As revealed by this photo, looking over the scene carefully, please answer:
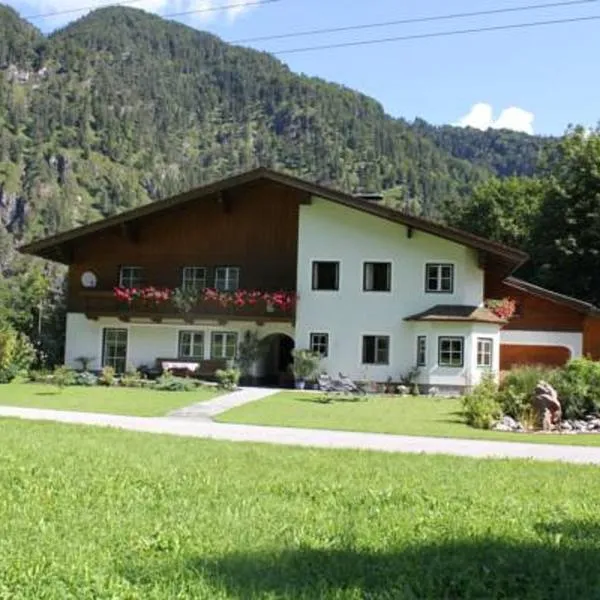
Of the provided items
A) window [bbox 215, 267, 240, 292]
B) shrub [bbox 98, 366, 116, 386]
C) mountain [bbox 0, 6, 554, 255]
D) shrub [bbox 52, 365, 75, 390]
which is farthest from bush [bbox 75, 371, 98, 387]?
mountain [bbox 0, 6, 554, 255]

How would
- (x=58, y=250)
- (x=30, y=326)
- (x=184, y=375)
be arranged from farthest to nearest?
(x=30, y=326)
(x=58, y=250)
(x=184, y=375)

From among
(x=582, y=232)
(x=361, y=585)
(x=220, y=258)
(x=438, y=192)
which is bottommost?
(x=361, y=585)

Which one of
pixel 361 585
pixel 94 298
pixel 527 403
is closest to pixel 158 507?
pixel 361 585

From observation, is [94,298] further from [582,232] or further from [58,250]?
[582,232]

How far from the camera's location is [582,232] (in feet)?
149

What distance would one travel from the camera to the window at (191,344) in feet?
113

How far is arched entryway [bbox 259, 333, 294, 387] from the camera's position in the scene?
112ft

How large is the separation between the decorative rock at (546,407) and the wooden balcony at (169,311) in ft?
46.3

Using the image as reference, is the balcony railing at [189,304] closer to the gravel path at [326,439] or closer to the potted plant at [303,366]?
the potted plant at [303,366]

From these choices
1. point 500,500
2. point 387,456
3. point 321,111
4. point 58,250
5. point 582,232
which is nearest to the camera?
point 500,500

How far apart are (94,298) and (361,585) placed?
3089cm

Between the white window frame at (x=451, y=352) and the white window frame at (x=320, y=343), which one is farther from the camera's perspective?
the white window frame at (x=320, y=343)

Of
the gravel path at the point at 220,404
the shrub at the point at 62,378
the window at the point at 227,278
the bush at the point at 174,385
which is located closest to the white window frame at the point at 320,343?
the window at the point at 227,278

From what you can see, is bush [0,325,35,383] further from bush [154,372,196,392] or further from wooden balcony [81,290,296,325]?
bush [154,372,196,392]
